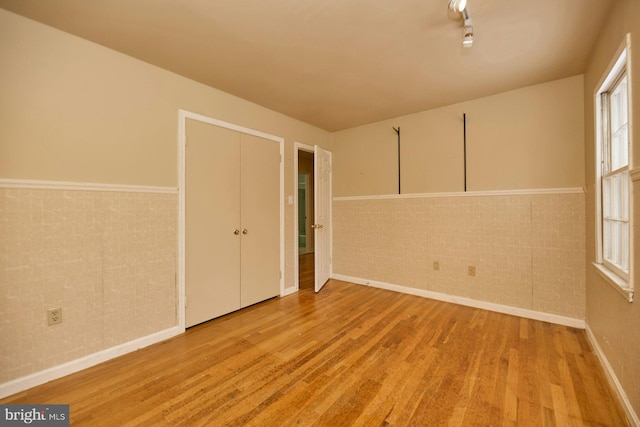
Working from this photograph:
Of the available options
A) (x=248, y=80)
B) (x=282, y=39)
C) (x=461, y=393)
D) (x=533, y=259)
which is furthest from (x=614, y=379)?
(x=248, y=80)

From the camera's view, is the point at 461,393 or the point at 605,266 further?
the point at 605,266

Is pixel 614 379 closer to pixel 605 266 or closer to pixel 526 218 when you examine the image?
pixel 605 266

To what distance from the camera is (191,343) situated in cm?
229

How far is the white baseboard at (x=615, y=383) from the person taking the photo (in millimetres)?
1390

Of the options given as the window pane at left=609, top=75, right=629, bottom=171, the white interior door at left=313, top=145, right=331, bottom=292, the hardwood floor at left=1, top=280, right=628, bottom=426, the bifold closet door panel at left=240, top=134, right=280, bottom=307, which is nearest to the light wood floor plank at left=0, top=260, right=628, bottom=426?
the hardwood floor at left=1, top=280, right=628, bottom=426

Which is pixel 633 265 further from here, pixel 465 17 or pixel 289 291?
pixel 289 291

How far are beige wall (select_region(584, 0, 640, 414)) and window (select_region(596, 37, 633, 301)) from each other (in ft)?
0.33

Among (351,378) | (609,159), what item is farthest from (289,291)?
(609,159)

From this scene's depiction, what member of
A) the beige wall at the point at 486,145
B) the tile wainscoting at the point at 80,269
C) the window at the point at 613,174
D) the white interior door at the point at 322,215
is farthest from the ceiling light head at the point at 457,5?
the tile wainscoting at the point at 80,269

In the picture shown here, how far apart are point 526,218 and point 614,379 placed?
60.5 inches

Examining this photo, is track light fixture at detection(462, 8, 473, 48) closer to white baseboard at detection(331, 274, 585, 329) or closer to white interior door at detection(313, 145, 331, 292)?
white interior door at detection(313, 145, 331, 292)

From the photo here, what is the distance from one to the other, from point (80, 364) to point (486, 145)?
4.24m

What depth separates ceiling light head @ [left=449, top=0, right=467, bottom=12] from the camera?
4.92 ft

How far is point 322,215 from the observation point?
3.95 m
